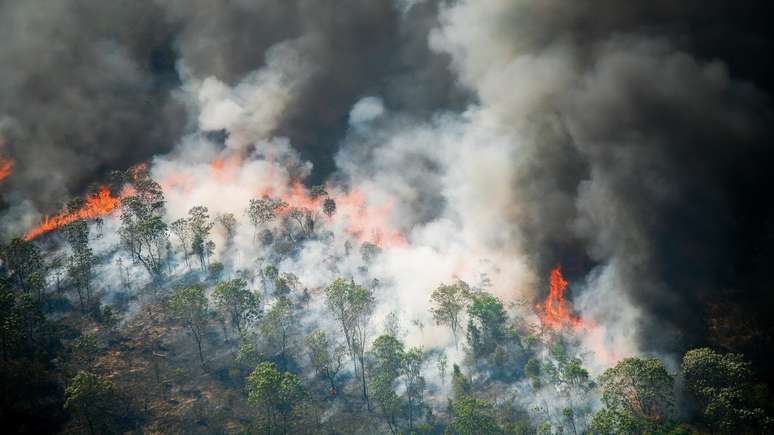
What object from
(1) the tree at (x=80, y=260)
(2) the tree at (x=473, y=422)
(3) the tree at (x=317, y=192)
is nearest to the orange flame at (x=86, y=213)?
(1) the tree at (x=80, y=260)

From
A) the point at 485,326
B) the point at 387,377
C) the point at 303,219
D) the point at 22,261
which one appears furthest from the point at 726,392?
the point at 22,261

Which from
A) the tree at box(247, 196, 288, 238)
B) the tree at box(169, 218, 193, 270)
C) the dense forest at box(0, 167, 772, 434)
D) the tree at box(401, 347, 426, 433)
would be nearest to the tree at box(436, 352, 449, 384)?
the dense forest at box(0, 167, 772, 434)

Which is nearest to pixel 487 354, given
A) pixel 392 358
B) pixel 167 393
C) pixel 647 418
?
pixel 392 358

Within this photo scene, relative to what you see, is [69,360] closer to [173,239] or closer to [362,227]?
[173,239]

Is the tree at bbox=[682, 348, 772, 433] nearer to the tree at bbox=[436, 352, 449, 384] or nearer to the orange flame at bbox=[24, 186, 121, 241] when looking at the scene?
the tree at bbox=[436, 352, 449, 384]

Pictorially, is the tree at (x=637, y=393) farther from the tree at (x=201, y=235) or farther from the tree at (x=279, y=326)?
the tree at (x=201, y=235)

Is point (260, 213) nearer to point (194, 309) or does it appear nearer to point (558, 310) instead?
point (194, 309)
